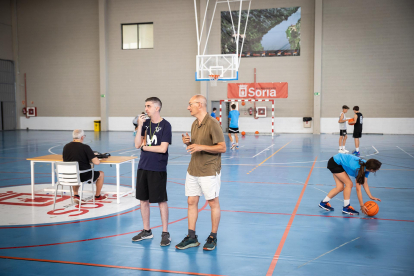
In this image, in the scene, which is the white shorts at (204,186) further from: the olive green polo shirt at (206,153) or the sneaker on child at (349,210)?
the sneaker on child at (349,210)

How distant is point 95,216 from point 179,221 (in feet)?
4.83

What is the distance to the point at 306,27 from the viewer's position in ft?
87.8

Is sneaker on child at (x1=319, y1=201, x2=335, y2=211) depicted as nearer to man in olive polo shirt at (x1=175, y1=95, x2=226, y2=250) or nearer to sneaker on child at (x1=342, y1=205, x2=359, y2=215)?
sneaker on child at (x1=342, y1=205, x2=359, y2=215)

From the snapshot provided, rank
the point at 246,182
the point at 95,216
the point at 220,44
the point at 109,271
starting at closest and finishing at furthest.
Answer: the point at 109,271, the point at 95,216, the point at 246,182, the point at 220,44

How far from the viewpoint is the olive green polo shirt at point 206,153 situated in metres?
A: 4.56

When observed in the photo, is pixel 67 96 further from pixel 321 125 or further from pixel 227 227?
pixel 227 227

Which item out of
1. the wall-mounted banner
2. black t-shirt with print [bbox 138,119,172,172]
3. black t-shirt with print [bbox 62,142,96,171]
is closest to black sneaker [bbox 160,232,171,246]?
black t-shirt with print [bbox 138,119,172,172]

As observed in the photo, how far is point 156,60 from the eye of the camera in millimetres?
29469

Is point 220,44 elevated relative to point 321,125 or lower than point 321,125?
elevated

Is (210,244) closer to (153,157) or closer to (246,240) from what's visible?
(246,240)

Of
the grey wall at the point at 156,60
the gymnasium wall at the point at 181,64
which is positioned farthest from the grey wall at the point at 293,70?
the grey wall at the point at 156,60

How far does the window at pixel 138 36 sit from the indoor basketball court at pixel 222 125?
0.12 metres

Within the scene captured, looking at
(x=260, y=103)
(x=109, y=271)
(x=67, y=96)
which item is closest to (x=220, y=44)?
(x=260, y=103)

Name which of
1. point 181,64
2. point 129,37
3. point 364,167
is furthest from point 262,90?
point 364,167
